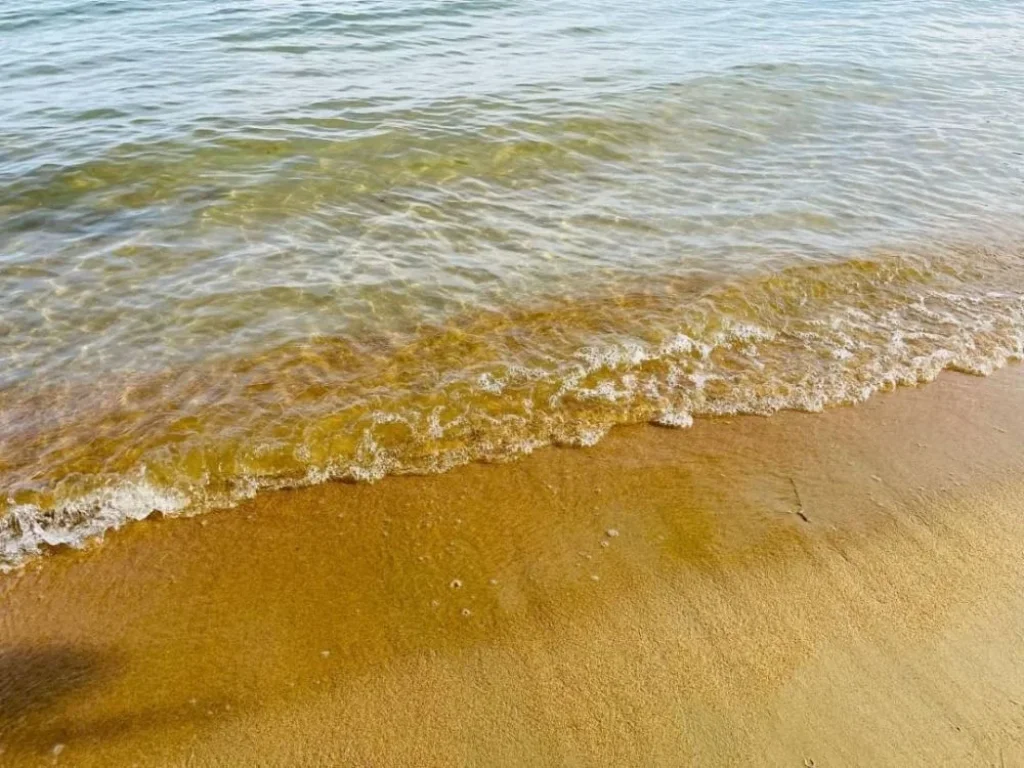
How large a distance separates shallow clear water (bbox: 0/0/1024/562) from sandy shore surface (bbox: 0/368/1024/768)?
16.9 inches

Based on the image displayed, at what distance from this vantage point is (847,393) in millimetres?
4953

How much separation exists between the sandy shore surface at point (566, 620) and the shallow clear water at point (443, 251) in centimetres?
43

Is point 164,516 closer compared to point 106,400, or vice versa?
point 164,516

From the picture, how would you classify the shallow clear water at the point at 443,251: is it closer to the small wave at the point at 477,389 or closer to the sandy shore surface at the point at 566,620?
the small wave at the point at 477,389

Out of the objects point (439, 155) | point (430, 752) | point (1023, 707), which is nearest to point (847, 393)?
point (1023, 707)

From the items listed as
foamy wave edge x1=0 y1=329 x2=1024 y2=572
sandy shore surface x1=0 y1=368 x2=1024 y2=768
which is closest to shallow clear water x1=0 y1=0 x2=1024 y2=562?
foamy wave edge x1=0 y1=329 x2=1024 y2=572

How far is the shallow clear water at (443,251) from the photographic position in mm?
4562

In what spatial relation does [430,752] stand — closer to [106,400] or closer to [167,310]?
[106,400]

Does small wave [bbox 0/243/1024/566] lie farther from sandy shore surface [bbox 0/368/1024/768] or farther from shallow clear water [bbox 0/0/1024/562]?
sandy shore surface [bbox 0/368/1024/768]

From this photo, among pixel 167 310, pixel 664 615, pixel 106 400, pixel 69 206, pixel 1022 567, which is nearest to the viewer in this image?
pixel 664 615

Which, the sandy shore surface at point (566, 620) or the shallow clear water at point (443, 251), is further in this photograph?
the shallow clear water at point (443, 251)

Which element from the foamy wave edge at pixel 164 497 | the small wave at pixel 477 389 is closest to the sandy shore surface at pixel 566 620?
the foamy wave edge at pixel 164 497

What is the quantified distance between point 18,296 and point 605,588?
5.32 meters

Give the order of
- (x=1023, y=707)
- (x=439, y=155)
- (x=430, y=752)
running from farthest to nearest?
(x=439, y=155), (x=1023, y=707), (x=430, y=752)
